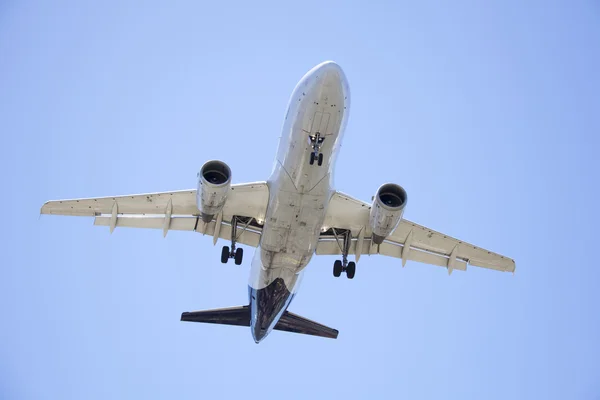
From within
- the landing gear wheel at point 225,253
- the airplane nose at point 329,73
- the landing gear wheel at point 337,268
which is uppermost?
the airplane nose at point 329,73

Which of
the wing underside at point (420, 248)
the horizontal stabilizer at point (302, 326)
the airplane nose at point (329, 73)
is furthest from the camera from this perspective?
the horizontal stabilizer at point (302, 326)

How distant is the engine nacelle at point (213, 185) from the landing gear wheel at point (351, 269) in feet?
18.9

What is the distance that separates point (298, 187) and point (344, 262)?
4.42 metres

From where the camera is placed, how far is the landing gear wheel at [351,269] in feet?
84.5

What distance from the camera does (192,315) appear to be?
90.7 feet

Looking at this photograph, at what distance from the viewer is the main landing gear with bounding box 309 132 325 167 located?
21547 mm

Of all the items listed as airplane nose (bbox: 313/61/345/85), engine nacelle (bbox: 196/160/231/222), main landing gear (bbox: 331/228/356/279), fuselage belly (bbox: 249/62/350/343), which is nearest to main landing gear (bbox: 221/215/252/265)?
fuselage belly (bbox: 249/62/350/343)

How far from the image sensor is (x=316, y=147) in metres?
21.6

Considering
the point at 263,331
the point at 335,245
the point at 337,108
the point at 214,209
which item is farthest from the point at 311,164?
the point at 263,331

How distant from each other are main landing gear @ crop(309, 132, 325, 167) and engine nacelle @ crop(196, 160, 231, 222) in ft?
8.89

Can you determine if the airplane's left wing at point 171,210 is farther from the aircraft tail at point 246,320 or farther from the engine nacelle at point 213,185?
the aircraft tail at point 246,320

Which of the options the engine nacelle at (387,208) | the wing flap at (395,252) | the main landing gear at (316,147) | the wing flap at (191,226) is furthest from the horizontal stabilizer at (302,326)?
the main landing gear at (316,147)

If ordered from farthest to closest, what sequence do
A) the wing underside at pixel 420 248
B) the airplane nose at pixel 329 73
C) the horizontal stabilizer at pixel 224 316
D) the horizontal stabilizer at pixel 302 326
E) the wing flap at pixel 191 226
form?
the horizontal stabilizer at pixel 302 326, the horizontal stabilizer at pixel 224 316, the wing underside at pixel 420 248, the wing flap at pixel 191 226, the airplane nose at pixel 329 73

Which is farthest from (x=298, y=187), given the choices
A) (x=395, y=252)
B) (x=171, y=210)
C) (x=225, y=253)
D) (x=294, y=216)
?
(x=395, y=252)
